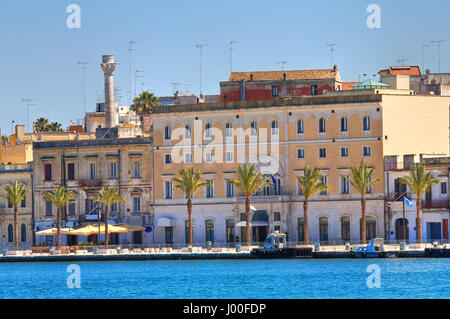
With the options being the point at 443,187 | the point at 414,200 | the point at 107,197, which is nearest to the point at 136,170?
the point at 107,197

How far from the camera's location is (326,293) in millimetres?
57719

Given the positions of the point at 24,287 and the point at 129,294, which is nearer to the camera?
the point at 129,294

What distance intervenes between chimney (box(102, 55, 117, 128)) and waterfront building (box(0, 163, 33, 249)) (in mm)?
7973

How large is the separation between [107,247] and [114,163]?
797 cm

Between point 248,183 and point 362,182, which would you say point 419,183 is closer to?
point 362,182

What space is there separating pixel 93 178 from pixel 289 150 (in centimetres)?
1466

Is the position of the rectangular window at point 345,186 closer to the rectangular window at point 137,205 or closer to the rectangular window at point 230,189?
the rectangular window at point 230,189

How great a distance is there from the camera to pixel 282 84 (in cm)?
9844

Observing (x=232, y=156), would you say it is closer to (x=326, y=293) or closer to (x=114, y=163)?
(x=114, y=163)

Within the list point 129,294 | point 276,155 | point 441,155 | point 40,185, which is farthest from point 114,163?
point 129,294

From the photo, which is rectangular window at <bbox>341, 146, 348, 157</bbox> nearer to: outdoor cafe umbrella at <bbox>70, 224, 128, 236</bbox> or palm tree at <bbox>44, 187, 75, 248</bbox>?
outdoor cafe umbrella at <bbox>70, 224, 128, 236</bbox>

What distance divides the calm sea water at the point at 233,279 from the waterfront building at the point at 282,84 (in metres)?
22.8

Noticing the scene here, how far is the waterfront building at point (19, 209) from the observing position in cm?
9362

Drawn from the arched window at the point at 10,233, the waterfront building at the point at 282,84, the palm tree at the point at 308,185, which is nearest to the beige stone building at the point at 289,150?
the palm tree at the point at 308,185
